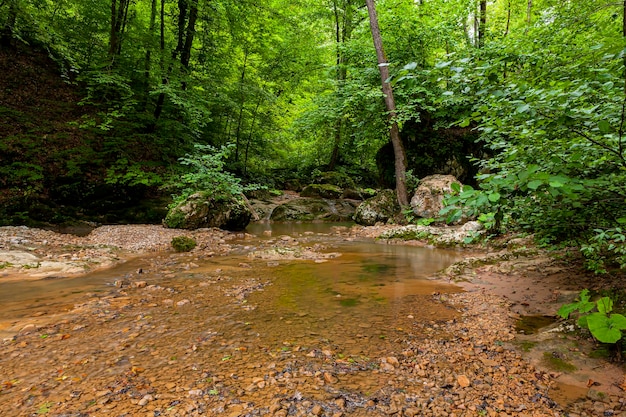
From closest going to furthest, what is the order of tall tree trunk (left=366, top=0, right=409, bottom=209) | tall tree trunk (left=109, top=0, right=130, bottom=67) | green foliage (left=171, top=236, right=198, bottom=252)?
1. green foliage (left=171, top=236, right=198, bottom=252)
2. tall tree trunk (left=109, top=0, right=130, bottom=67)
3. tall tree trunk (left=366, top=0, right=409, bottom=209)

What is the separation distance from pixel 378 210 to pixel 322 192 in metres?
4.97

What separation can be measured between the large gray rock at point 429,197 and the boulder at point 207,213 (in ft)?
20.2

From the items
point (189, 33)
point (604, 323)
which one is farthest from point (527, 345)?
point (189, 33)

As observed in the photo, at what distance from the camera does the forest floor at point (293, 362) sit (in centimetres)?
208

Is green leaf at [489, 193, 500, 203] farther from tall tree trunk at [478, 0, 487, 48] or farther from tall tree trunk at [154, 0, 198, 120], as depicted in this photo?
tall tree trunk at [478, 0, 487, 48]

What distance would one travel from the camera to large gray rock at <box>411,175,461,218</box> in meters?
11.6

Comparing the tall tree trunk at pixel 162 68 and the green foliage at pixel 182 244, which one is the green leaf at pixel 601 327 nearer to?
the green foliage at pixel 182 244

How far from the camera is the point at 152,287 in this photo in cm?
457

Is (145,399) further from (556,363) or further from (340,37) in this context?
(340,37)

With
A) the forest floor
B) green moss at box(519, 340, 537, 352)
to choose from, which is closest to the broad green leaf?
the forest floor

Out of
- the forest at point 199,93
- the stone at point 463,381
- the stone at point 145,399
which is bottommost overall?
the stone at point 463,381

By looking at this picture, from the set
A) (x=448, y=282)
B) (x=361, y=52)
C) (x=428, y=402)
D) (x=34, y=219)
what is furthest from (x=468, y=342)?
(x=361, y=52)

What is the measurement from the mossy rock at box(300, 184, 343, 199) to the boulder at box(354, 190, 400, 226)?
414 cm

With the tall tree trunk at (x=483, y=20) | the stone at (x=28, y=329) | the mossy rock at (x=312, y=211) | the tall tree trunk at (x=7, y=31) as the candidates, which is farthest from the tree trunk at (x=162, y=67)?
the tall tree trunk at (x=483, y=20)
